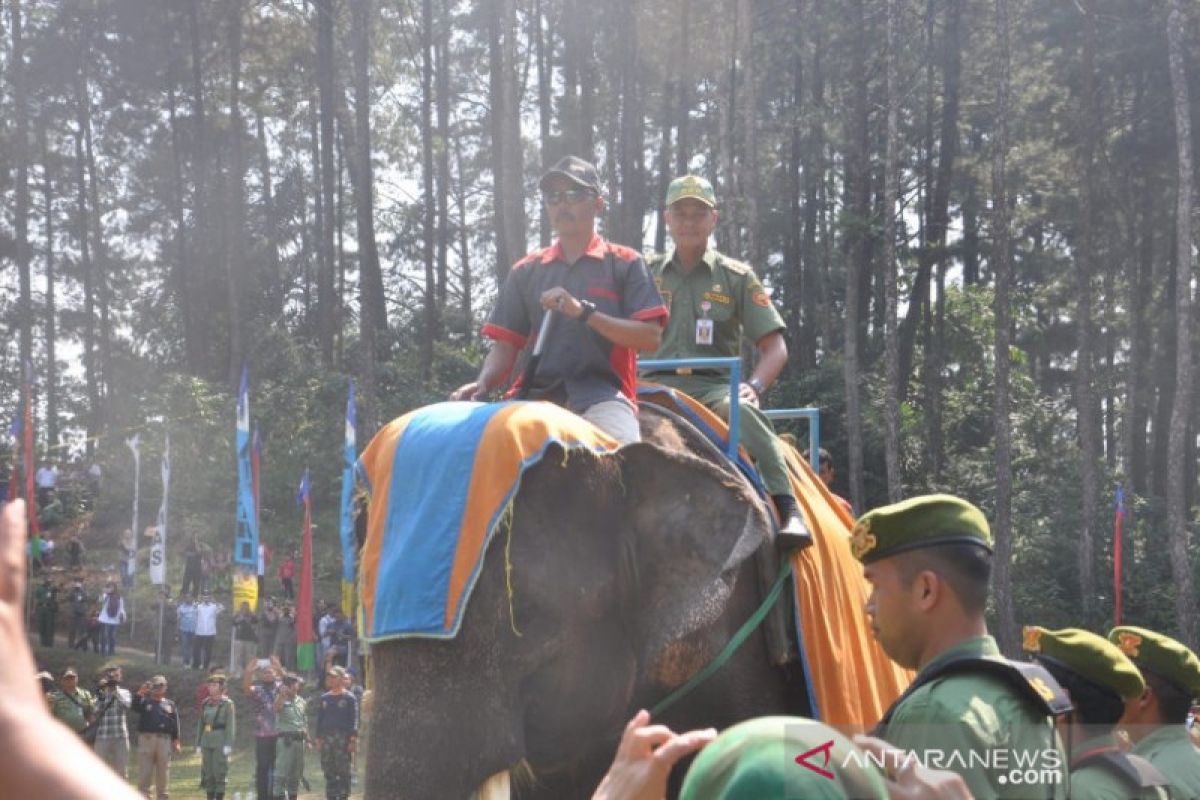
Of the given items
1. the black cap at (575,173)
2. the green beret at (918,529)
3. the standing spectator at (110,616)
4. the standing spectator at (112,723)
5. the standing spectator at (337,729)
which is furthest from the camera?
the standing spectator at (110,616)

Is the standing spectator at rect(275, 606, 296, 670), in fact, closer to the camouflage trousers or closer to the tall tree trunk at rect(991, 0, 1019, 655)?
the camouflage trousers

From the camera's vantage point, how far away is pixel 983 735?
2611mm

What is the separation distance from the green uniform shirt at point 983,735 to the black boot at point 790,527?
308cm

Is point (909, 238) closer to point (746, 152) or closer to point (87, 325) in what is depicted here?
point (746, 152)

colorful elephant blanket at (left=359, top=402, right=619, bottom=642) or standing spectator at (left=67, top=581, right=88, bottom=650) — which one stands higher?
colorful elephant blanket at (left=359, top=402, right=619, bottom=642)

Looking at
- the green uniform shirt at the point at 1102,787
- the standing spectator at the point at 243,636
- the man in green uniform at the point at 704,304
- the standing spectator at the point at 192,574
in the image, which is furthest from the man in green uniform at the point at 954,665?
the standing spectator at the point at 192,574

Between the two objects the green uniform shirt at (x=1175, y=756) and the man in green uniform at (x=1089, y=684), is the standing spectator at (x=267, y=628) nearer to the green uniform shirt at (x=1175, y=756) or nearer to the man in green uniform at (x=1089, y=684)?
the green uniform shirt at (x=1175, y=756)

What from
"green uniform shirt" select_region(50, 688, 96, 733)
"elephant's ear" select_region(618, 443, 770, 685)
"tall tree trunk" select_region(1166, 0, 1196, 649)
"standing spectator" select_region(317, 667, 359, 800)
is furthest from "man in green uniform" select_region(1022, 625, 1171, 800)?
"tall tree trunk" select_region(1166, 0, 1196, 649)

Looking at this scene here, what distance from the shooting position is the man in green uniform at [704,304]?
22.3ft

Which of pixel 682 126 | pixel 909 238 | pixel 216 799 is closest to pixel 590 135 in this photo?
pixel 682 126

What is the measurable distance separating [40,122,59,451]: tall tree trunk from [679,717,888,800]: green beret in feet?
156

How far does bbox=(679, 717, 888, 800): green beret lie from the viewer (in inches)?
64.0

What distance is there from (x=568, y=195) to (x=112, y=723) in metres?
15.0

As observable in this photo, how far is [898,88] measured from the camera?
2984cm
